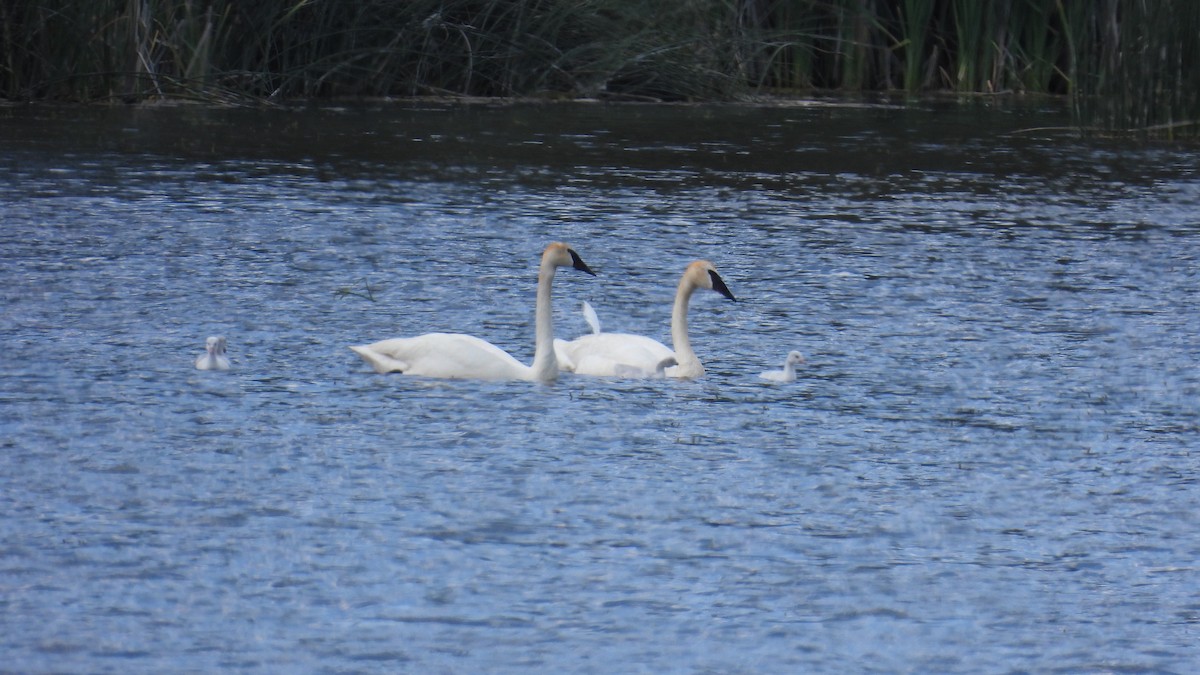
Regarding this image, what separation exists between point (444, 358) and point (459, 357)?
60mm

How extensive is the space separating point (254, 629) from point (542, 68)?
16828 millimetres

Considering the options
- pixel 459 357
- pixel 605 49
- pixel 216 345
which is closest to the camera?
pixel 216 345

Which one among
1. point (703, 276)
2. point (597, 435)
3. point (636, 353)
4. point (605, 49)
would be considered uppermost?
point (605, 49)

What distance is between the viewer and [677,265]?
454 inches

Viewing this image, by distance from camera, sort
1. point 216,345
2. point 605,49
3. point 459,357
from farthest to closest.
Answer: point 605,49
point 459,357
point 216,345

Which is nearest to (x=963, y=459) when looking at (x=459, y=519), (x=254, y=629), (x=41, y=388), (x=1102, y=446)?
(x=1102, y=446)

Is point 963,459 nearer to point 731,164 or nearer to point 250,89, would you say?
point 731,164

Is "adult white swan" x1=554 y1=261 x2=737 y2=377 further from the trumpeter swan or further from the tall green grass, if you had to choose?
the tall green grass

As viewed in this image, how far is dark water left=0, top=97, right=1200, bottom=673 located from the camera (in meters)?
5.18

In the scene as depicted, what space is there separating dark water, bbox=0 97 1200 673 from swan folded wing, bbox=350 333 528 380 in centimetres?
10

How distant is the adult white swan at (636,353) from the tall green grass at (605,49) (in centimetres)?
885

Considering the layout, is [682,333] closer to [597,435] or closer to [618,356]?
[618,356]

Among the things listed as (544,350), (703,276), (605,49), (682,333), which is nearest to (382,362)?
(544,350)

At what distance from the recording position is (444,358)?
27.3 feet
